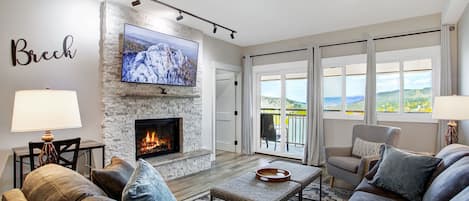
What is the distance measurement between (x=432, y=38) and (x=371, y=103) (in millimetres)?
1313

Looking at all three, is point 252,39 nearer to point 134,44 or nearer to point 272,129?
point 272,129

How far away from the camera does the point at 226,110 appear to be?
6.46 m

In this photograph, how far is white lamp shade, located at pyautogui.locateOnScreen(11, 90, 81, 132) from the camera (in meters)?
1.92

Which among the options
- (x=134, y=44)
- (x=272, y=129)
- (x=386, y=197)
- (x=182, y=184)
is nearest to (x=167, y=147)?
(x=182, y=184)

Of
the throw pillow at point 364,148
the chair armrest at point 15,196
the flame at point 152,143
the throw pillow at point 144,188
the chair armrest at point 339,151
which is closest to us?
the throw pillow at point 144,188

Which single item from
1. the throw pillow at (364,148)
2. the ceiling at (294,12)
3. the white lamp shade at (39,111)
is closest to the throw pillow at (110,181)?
the white lamp shade at (39,111)

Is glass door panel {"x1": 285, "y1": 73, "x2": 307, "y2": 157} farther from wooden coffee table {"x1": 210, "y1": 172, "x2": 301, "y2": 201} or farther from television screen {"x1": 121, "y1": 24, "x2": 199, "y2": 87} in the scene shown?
wooden coffee table {"x1": 210, "y1": 172, "x2": 301, "y2": 201}

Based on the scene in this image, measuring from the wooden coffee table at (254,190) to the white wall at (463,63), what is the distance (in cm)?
252

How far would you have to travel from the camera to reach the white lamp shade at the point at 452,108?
2.76 metres

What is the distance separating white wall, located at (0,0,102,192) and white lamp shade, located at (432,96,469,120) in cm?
428

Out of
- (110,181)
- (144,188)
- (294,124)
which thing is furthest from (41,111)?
(294,124)

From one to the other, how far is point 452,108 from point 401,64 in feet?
5.50

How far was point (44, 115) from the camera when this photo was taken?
6.43 ft

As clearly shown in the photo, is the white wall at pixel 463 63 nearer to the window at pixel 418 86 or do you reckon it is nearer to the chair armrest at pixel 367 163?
the window at pixel 418 86
